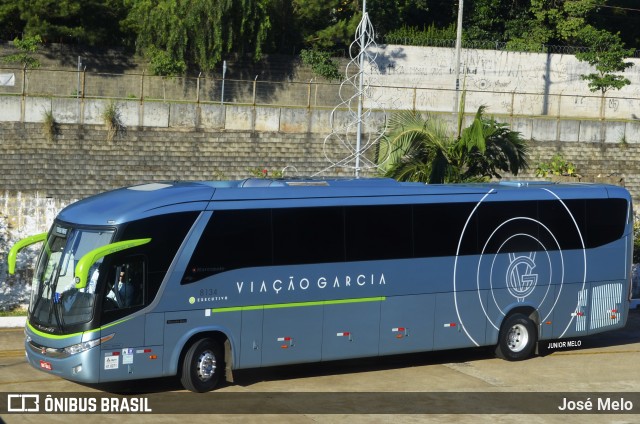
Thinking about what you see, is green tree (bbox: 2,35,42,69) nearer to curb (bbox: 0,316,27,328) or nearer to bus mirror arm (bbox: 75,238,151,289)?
curb (bbox: 0,316,27,328)

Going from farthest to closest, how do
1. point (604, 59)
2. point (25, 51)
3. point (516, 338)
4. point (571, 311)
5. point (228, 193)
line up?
1. point (604, 59)
2. point (25, 51)
3. point (571, 311)
4. point (516, 338)
5. point (228, 193)

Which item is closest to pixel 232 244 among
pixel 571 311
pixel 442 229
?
pixel 442 229

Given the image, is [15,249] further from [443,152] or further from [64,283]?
[443,152]

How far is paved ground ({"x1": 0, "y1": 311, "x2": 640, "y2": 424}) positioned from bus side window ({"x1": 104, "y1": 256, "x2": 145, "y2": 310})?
1445mm

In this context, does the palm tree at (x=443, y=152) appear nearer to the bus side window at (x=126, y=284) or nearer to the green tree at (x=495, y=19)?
the bus side window at (x=126, y=284)

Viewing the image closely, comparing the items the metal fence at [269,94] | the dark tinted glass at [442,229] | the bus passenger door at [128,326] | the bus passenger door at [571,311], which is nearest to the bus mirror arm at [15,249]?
the bus passenger door at [128,326]

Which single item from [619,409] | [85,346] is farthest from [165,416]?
[619,409]

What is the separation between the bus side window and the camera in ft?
43.6

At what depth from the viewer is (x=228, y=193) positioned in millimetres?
14422

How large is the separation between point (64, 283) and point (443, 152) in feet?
35.6

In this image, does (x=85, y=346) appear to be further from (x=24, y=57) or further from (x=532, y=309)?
(x=24, y=57)

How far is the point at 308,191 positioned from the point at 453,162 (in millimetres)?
7410

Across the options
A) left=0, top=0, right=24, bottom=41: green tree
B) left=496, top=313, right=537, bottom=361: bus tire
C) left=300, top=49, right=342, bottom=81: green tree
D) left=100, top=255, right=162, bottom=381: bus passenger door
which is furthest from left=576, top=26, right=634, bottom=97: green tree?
left=100, top=255, right=162, bottom=381: bus passenger door

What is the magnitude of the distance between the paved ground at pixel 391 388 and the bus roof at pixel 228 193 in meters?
2.65
